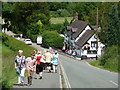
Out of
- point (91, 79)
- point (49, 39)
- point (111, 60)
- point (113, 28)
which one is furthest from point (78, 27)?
point (91, 79)

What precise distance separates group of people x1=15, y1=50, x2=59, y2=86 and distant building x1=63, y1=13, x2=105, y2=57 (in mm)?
47009

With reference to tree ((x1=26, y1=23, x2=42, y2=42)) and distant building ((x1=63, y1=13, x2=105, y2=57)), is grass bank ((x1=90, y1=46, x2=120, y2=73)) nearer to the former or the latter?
distant building ((x1=63, y1=13, x2=105, y2=57))

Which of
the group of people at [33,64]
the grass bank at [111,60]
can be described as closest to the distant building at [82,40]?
the grass bank at [111,60]

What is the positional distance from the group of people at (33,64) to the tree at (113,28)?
4499 centimetres

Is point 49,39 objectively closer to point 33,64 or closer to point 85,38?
point 85,38

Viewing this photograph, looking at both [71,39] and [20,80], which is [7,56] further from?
[71,39]

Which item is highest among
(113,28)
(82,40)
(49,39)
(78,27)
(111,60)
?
(78,27)

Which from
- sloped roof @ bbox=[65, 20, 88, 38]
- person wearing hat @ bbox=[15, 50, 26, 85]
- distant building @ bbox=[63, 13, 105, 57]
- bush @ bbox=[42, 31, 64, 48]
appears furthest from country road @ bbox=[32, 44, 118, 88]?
sloped roof @ bbox=[65, 20, 88, 38]

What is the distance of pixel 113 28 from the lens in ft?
224

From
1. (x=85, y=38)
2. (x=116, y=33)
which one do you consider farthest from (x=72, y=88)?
(x=85, y=38)

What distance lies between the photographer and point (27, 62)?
17.0m

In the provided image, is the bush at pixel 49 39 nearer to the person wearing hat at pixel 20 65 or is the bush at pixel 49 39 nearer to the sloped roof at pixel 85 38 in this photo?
the sloped roof at pixel 85 38

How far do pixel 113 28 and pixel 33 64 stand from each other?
52.2m

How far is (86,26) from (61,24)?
32763 mm
